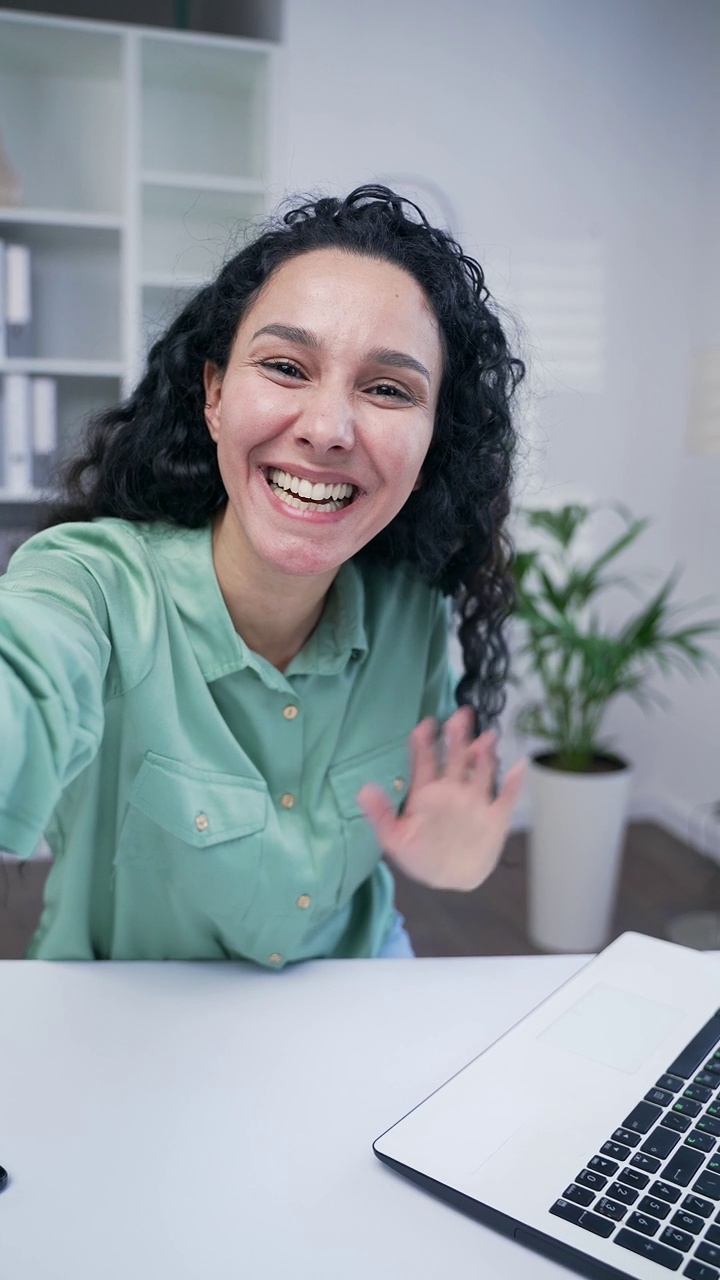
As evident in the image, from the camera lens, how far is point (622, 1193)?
2.24 ft

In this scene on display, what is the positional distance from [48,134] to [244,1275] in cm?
322

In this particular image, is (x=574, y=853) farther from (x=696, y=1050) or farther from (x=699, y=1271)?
(x=699, y=1271)

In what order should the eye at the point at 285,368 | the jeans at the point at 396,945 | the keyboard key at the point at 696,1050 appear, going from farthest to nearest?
the jeans at the point at 396,945 < the eye at the point at 285,368 < the keyboard key at the point at 696,1050

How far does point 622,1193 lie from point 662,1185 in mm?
28

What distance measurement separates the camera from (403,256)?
111 centimetres

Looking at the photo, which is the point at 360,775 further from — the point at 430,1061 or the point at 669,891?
the point at 669,891

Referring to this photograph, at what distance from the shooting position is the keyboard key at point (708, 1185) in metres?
0.68

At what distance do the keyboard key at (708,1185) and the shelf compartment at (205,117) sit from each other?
2967mm

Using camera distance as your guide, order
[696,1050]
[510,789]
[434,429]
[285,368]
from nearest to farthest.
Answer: [696,1050]
[510,789]
[285,368]
[434,429]

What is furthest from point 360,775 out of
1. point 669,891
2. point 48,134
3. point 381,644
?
point 48,134

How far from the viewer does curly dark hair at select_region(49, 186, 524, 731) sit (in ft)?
3.76

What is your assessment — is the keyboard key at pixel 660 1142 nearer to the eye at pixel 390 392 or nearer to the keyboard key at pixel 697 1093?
the keyboard key at pixel 697 1093

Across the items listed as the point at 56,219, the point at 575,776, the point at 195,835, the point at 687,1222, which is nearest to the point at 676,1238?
the point at 687,1222

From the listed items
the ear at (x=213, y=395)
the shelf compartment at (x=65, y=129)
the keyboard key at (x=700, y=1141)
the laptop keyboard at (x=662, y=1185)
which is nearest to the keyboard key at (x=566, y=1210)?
the laptop keyboard at (x=662, y=1185)
